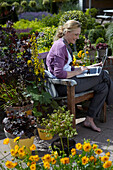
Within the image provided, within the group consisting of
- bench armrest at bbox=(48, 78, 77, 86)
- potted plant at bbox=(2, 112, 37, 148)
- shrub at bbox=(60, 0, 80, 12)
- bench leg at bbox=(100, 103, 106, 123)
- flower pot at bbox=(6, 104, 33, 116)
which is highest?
shrub at bbox=(60, 0, 80, 12)

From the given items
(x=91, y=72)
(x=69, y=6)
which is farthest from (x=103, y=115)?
(x=69, y=6)

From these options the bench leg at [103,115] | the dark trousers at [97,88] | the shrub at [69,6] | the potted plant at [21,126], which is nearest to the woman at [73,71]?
the dark trousers at [97,88]

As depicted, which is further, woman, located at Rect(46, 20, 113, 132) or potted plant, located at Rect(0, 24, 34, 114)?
woman, located at Rect(46, 20, 113, 132)

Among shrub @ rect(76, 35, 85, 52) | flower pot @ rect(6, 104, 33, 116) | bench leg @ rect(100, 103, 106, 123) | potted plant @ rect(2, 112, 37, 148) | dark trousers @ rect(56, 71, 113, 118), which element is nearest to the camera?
potted plant @ rect(2, 112, 37, 148)

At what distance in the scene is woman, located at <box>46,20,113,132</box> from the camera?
275 cm

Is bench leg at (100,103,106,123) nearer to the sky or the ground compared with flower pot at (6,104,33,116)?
nearer to the ground

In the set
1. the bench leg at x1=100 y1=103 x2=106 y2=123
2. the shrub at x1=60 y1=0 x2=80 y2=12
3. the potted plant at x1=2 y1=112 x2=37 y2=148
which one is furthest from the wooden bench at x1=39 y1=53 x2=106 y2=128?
the shrub at x1=60 y1=0 x2=80 y2=12

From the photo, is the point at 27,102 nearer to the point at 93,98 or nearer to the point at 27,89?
the point at 27,89

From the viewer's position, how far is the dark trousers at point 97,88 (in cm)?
289

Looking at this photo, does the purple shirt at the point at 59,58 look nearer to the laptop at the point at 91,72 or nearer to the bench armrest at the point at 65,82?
the bench armrest at the point at 65,82

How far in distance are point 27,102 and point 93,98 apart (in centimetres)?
92

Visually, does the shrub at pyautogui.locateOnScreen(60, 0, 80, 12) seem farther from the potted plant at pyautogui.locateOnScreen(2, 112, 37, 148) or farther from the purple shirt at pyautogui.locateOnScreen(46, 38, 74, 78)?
the potted plant at pyautogui.locateOnScreen(2, 112, 37, 148)

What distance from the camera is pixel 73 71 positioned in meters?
2.83

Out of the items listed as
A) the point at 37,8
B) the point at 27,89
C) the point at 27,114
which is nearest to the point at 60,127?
the point at 27,114
